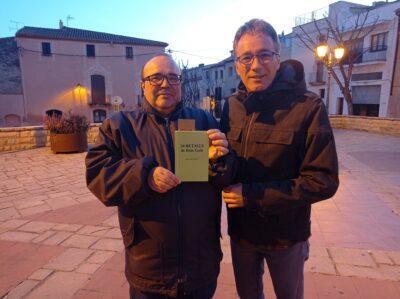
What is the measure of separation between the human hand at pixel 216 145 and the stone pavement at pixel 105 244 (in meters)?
1.74

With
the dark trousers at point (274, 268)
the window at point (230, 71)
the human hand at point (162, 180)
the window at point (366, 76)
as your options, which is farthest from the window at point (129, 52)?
the human hand at point (162, 180)

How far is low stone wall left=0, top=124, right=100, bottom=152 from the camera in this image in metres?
10.3

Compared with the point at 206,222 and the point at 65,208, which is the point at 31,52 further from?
the point at 206,222

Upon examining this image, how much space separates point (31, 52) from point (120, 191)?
111 ft

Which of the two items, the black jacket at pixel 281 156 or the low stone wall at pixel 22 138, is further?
the low stone wall at pixel 22 138

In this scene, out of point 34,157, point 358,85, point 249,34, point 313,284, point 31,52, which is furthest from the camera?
point 31,52

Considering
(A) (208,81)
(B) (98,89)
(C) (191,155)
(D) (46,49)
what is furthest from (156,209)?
(A) (208,81)

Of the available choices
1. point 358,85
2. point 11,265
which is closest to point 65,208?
point 11,265

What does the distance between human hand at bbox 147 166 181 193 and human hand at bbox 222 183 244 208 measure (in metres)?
0.32

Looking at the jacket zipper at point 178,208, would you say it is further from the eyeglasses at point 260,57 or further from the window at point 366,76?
the window at point 366,76

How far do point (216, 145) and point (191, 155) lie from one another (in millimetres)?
149

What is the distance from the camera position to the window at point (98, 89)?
105 ft

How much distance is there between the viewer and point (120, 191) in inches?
60.4

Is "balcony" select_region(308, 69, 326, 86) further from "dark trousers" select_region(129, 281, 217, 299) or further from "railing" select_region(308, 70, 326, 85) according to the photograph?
"dark trousers" select_region(129, 281, 217, 299)
